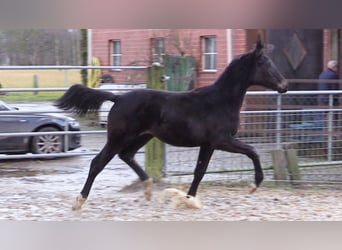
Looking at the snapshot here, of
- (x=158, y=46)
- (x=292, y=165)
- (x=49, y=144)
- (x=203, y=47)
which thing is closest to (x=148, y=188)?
(x=292, y=165)

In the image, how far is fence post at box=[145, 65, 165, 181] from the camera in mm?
8422

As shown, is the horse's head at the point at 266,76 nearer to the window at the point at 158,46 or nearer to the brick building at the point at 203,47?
the brick building at the point at 203,47

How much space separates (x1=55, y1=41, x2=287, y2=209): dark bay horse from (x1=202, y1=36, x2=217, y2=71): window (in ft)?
25.7

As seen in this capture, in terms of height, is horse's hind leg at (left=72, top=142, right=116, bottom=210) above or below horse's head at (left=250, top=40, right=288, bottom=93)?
below

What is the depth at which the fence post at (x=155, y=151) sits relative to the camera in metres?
8.42

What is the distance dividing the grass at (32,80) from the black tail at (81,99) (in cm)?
247

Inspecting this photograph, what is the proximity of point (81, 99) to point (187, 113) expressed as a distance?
3.41 feet

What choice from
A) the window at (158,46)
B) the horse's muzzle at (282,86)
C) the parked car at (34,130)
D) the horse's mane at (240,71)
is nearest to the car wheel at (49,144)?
the parked car at (34,130)

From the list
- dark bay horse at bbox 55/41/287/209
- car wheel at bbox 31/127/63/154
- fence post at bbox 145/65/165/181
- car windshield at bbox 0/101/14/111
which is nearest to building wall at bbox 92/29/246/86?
car wheel at bbox 31/127/63/154

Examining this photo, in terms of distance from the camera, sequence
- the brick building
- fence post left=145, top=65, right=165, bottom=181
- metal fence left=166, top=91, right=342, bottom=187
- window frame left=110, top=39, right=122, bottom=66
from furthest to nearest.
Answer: window frame left=110, top=39, right=122, bottom=66 → the brick building → metal fence left=166, top=91, right=342, bottom=187 → fence post left=145, top=65, right=165, bottom=181

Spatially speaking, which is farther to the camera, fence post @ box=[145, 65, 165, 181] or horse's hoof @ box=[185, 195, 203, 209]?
fence post @ box=[145, 65, 165, 181]

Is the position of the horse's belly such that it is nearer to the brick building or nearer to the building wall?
the brick building

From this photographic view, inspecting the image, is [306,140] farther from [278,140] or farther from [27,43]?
[27,43]

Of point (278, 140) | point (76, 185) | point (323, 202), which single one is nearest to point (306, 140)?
point (278, 140)
